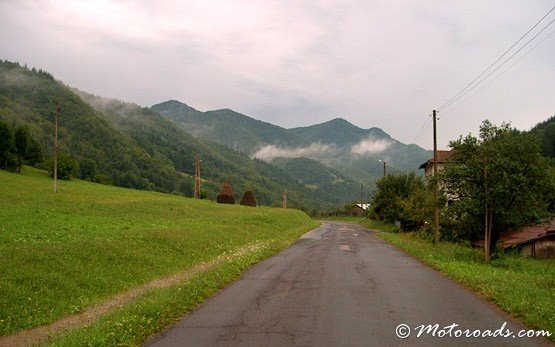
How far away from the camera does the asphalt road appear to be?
7551 mm

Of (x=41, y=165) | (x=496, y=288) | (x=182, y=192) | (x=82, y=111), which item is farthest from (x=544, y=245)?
(x=82, y=111)

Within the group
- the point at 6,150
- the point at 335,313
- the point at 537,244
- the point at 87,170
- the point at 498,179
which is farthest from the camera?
the point at 87,170

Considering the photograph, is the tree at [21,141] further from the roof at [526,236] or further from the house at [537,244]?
the house at [537,244]

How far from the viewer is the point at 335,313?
30.6 feet

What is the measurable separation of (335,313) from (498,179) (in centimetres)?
1435

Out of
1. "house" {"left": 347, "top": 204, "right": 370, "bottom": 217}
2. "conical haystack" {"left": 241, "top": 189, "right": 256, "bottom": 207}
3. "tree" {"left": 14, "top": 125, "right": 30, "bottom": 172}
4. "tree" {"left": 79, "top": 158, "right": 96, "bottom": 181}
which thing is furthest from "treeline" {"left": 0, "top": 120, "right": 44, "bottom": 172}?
"house" {"left": 347, "top": 204, "right": 370, "bottom": 217}

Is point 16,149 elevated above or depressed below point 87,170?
above

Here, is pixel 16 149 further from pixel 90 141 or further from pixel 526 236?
pixel 90 141

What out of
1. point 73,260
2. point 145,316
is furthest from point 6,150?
point 145,316

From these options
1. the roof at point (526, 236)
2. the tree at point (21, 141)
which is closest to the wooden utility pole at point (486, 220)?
the roof at point (526, 236)

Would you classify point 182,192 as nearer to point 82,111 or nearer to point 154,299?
point 82,111

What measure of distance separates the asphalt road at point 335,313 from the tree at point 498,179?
296 inches

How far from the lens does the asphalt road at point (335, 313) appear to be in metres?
7.55

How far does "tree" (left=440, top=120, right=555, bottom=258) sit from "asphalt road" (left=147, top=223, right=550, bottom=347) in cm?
752
